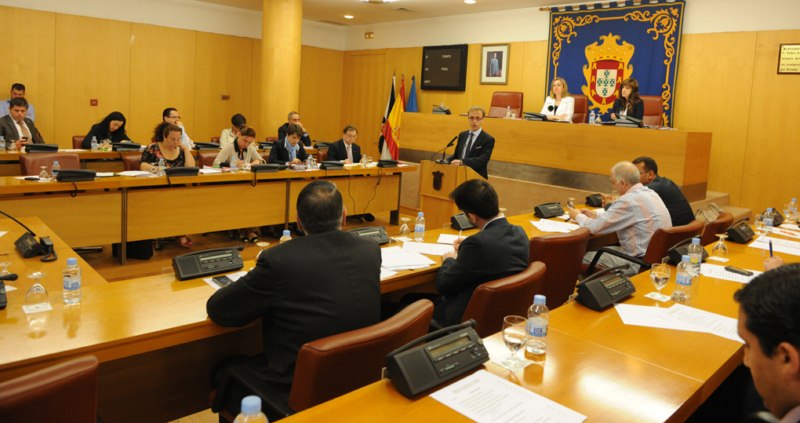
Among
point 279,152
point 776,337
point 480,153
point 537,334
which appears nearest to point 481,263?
point 537,334

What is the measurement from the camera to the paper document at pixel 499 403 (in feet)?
4.99

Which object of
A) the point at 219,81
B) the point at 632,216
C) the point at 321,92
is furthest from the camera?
the point at 321,92

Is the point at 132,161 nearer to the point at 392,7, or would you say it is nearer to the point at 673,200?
the point at 673,200

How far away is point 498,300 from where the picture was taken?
95.3 inches

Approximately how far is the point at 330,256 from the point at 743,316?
50.5 inches

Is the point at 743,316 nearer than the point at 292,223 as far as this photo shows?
Yes

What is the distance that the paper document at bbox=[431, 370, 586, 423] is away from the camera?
4.99 ft

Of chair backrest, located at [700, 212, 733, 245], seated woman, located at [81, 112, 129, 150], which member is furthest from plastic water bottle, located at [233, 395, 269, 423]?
seated woman, located at [81, 112, 129, 150]

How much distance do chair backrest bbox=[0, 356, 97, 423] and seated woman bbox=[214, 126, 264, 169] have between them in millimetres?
5219

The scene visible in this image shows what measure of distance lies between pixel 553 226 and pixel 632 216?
53 centimetres

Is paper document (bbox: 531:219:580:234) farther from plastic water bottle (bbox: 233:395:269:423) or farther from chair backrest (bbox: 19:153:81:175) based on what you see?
chair backrest (bbox: 19:153:81:175)

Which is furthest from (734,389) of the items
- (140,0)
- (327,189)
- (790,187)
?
(140,0)

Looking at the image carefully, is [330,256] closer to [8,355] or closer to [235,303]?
[235,303]

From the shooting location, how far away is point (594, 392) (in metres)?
1.70
